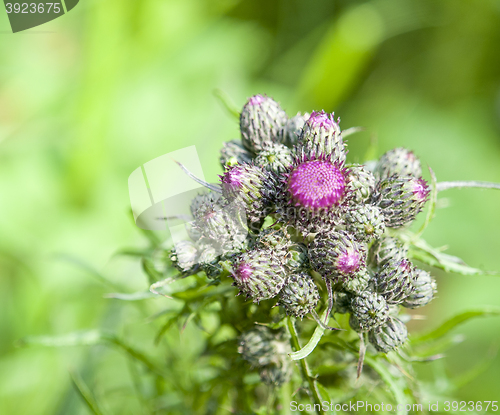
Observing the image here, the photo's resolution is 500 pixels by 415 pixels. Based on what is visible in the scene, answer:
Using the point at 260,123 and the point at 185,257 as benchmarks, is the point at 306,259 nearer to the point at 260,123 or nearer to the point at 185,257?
the point at 185,257

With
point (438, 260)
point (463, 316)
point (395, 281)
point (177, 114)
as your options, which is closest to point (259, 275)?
point (395, 281)

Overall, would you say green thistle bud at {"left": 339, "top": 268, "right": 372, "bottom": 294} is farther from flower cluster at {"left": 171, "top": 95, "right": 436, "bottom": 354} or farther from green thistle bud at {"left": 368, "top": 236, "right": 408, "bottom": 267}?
green thistle bud at {"left": 368, "top": 236, "right": 408, "bottom": 267}

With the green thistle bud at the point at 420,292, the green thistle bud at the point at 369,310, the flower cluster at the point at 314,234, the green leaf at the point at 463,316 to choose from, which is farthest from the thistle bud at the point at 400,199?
the green leaf at the point at 463,316

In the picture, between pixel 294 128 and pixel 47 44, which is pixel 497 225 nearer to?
pixel 294 128

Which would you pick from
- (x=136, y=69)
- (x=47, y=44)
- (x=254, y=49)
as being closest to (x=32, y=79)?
(x=47, y=44)

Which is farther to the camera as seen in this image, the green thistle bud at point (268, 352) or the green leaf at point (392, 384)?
the green thistle bud at point (268, 352)

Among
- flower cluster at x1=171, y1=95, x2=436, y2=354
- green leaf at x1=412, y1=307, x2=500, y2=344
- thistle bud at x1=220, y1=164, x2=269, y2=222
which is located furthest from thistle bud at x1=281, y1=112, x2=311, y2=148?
green leaf at x1=412, y1=307, x2=500, y2=344

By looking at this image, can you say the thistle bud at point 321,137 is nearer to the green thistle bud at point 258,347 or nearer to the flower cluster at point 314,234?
the flower cluster at point 314,234
